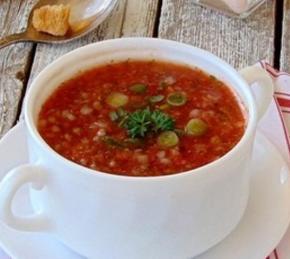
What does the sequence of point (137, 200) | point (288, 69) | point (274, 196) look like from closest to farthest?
point (137, 200) < point (274, 196) < point (288, 69)

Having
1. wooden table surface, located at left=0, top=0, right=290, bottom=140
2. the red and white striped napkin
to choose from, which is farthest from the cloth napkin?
wooden table surface, located at left=0, top=0, right=290, bottom=140

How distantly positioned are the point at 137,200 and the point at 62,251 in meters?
0.12

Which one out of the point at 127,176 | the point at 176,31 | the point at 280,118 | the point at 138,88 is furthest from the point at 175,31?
the point at 127,176

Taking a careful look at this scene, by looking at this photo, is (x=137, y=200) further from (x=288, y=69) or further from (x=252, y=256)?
(x=288, y=69)

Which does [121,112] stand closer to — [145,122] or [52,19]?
[145,122]

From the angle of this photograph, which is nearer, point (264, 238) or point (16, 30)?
point (264, 238)

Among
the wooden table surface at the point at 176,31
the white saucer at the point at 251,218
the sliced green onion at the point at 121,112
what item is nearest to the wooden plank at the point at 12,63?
the wooden table surface at the point at 176,31

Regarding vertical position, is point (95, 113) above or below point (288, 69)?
above

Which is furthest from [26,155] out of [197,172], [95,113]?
[197,172]

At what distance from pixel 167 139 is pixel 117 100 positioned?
0.25 feet

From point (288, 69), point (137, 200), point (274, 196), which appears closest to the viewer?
point (137, 200)

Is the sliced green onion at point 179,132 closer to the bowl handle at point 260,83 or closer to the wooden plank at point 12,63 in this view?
the bowl handle at point 260,83

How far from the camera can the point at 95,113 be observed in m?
0.77

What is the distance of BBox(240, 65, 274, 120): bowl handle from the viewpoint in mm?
817
